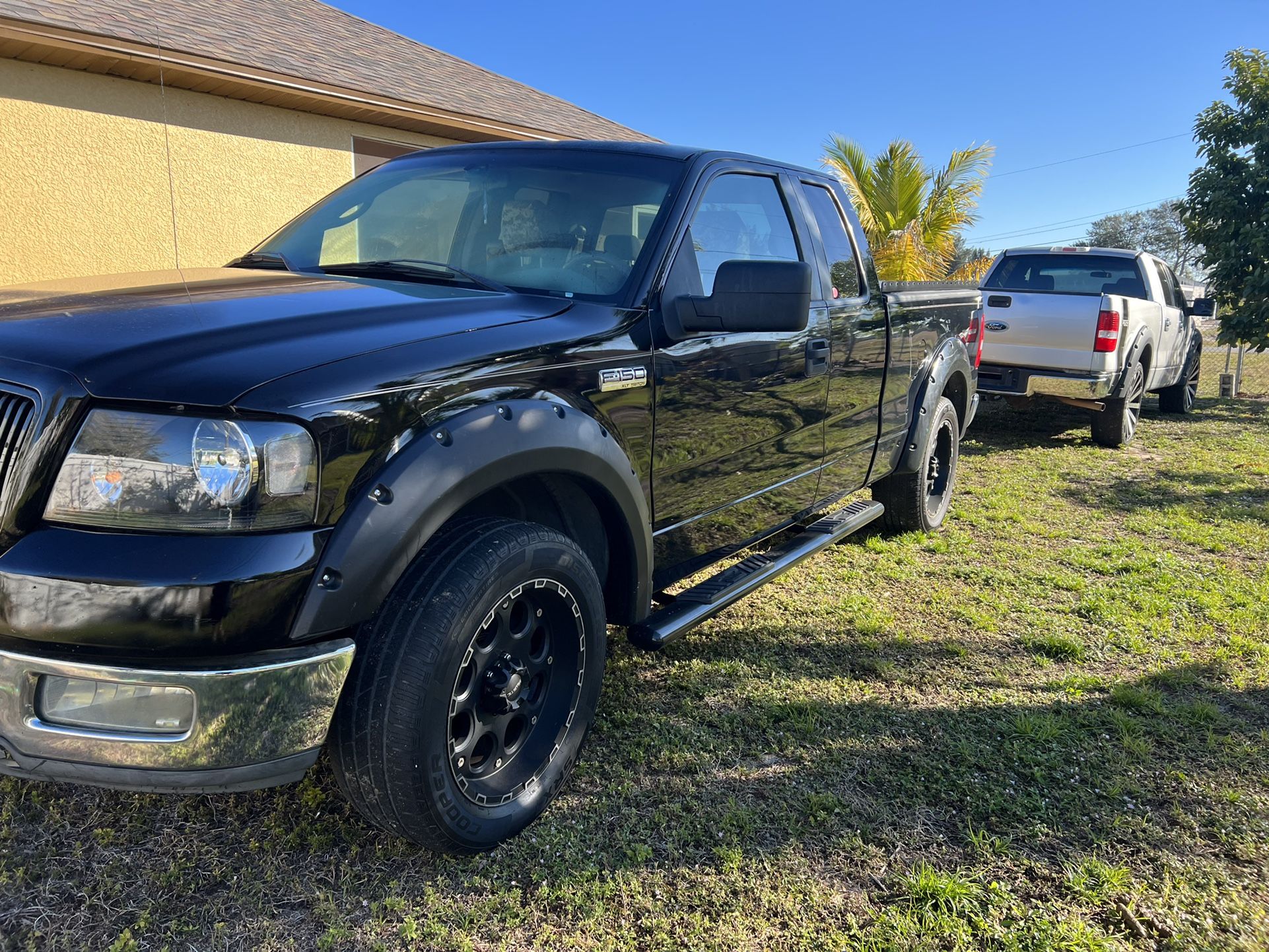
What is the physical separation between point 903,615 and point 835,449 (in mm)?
919

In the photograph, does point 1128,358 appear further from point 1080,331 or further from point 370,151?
point 370,151

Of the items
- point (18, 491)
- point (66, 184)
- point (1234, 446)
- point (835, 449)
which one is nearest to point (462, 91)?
point (66, 184)

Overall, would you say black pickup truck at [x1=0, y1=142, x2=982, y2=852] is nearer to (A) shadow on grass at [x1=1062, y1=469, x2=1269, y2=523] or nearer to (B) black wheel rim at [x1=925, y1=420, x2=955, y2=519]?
(B) black wheel rim at [x1=925, y1=420, x2=955, y2=519]

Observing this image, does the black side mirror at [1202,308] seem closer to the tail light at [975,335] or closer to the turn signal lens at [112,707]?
the tail light at [975,335]

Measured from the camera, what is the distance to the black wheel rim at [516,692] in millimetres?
2387

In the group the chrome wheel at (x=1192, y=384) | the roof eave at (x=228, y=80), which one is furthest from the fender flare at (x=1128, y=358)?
the roof eave at (x=228, y=80)

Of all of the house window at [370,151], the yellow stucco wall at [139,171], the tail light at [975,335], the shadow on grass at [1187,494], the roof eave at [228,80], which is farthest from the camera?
the house window at [370,151]

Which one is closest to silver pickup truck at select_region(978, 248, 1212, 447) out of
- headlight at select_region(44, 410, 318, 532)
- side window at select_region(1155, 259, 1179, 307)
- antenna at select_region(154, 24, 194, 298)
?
side window at select_region(1155, 259, 1179, 307)

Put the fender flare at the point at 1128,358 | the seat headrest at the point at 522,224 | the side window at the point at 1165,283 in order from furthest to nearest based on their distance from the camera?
the side window at the point at 1165,283 < the fender flare at the point at 1128,358 < the seat headrest at the point at 522,224

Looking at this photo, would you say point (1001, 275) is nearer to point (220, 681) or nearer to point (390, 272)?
point (390, 272)

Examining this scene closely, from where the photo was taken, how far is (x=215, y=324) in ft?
7.20

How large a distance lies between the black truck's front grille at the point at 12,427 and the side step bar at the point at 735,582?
5.84 ft

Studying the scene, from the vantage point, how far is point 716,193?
3.42 meters

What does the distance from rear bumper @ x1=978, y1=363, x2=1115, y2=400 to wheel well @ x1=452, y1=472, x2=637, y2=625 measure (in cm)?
665
